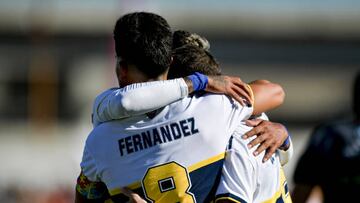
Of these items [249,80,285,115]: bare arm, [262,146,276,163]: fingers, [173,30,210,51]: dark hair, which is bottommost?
[262,146,276,163]: fingers

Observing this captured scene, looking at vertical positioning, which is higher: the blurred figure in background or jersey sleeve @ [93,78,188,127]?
jersey sleeve @ [93,78,188,127]

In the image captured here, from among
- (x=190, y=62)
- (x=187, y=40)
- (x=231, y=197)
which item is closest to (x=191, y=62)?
(x=190, y=62)

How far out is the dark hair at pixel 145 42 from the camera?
15.3 feet

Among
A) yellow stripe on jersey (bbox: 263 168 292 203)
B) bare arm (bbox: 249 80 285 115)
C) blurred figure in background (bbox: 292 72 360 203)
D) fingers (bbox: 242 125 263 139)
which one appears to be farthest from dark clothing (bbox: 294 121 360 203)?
fingers (bbox: 242 125 263 139)

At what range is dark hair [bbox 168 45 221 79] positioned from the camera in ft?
16.1

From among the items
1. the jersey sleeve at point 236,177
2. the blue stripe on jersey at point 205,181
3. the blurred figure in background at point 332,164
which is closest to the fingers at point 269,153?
the jersey sleeve at point 236,177

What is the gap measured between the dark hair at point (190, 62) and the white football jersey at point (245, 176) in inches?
12.1

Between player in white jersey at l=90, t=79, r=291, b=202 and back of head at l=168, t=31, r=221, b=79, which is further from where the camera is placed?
back of head at l=168, t=31, r=221, b=79

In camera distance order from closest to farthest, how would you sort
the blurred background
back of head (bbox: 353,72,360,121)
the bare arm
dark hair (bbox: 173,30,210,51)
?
1. the bare arm
2. dark hair (bbox: 173,30,210,51)
3. back of head (bbox: 353,72,360,121)
4. the blurred background

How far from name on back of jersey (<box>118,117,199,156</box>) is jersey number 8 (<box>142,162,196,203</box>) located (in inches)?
4.1

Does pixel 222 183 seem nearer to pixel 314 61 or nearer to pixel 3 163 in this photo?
pixel 3 163

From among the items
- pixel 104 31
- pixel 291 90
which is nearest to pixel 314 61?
pixel 291 90

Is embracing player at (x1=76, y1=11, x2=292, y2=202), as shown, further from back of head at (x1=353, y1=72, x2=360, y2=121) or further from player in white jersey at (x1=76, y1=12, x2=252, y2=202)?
back of head at (x1=353, y1=72, x2=360, y2=121)

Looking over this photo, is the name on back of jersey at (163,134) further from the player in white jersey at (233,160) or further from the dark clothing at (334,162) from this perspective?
the dark clothing at (334,162)
